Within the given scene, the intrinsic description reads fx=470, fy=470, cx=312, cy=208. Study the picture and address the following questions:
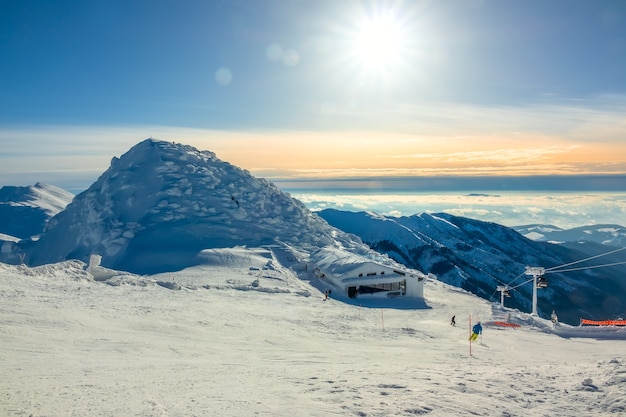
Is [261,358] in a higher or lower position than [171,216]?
lower

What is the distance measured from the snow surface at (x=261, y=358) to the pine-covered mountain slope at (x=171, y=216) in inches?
1356

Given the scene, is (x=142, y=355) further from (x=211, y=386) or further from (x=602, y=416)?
(x=602, y=416)

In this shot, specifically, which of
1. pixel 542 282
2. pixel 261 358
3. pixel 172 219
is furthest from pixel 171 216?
pixel 261 358

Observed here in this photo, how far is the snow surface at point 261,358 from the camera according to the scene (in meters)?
13.2

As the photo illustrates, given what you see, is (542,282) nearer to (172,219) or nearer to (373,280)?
(373,280)

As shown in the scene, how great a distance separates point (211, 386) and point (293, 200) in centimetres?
8917

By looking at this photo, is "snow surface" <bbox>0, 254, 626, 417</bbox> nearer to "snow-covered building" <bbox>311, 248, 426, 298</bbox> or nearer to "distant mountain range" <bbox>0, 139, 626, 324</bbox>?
"snow-covered building" <bbox>311, 248, 426, 298</bbox>

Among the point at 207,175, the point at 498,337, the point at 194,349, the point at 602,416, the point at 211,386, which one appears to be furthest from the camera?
the point at 207,175

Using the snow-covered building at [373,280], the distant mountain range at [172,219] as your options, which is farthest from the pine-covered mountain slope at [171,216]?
the snow-covered building at [373,280]

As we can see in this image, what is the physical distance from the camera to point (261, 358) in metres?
22.0

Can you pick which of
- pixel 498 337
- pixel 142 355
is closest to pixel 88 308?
pixel 142 355

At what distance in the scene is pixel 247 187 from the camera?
327 feet

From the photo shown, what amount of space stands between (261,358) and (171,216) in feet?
230

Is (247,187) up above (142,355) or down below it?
above
